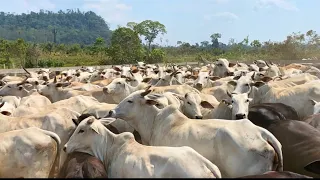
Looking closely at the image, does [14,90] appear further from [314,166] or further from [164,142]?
[314,166]

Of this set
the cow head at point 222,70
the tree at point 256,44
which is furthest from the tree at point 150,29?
the cow head at point 222,70

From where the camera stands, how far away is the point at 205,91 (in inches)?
419

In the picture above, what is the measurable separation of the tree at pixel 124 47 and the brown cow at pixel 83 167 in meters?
30.9

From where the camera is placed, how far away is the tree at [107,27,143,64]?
3653cm

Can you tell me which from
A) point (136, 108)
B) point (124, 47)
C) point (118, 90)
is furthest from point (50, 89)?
point (124, 47)

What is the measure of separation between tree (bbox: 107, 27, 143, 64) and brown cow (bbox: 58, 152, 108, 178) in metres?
30.9

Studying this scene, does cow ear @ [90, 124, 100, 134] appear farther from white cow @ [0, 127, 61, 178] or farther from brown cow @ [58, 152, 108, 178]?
white cow @ [0, 127, 61, 178]

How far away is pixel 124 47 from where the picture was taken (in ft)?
121

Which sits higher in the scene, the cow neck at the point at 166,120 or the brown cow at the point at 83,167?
the cow neck at the point at 166,120

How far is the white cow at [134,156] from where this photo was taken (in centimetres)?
461

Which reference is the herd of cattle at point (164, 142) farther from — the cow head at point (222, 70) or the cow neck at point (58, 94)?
the cow head at point (222, 70)

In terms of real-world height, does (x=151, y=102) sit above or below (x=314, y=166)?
above

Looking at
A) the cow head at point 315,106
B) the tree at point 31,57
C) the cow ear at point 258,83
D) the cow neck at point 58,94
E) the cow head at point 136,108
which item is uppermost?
the cow ear at point 258,83

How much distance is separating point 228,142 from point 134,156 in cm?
116
